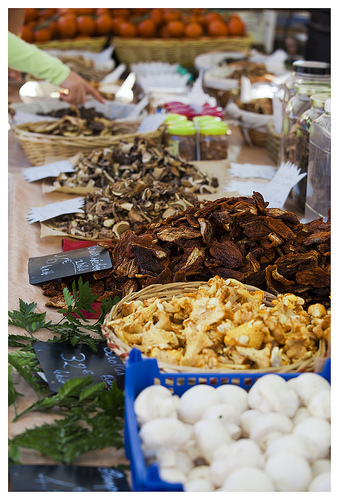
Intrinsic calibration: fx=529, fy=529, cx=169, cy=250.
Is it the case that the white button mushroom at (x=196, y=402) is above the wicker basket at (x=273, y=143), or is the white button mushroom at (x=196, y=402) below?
below

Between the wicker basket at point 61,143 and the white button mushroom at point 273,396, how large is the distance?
1.59 meters

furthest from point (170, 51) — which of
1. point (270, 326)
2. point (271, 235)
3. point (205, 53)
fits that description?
point (270, 326)

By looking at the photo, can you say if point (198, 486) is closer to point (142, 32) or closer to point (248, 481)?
point (248, 481)

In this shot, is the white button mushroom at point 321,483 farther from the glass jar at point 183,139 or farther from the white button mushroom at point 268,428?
the glass jar at point 183,139

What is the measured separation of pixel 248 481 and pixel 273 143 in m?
1.96

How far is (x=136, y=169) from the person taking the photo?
1945mm

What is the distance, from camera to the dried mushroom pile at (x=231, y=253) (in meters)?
1.22

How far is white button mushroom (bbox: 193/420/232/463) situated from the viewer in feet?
2.45

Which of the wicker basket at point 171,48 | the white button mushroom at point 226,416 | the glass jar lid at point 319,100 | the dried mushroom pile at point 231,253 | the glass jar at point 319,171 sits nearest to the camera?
the white button mushroom at point 226,416

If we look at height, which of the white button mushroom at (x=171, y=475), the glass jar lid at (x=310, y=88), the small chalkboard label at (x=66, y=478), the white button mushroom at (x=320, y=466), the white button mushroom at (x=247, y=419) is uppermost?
the glass jar lid at (x=310, y=88)

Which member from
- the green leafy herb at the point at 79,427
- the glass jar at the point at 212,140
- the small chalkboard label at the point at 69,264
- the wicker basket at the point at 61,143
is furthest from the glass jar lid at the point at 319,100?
the green leafy herb at the point at 79,427

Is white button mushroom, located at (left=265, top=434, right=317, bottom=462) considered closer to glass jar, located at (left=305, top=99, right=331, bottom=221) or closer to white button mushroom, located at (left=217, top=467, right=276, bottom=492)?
white button mushroom, located at (left=217, top=467, right=276, bottom=492)

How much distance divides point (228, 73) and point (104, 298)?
8.30 ft
